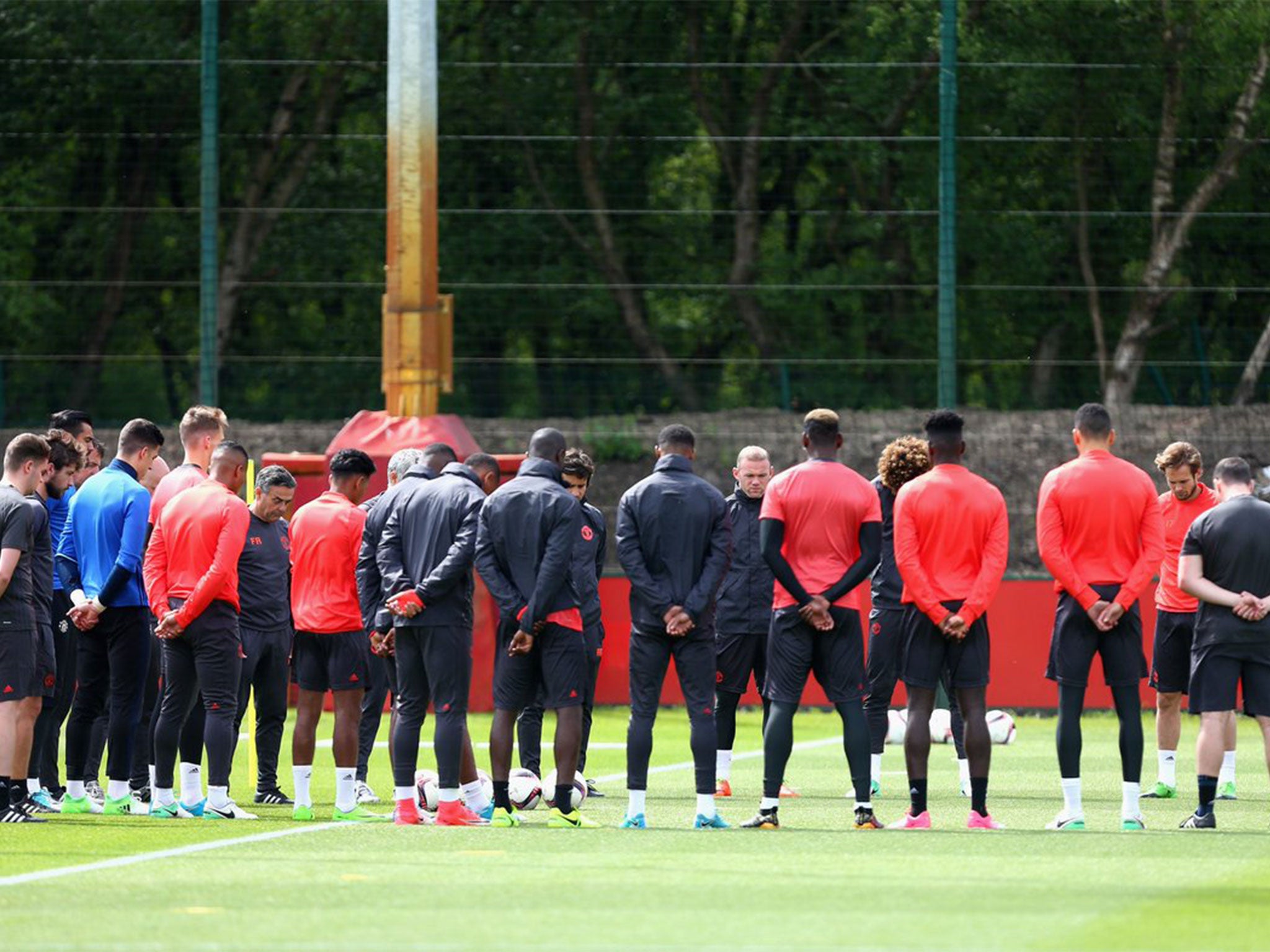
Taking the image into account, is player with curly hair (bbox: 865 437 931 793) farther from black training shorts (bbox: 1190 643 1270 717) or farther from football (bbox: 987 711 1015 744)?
football (bbox: 987 711 1015 744)

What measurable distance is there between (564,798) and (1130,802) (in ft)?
9.95

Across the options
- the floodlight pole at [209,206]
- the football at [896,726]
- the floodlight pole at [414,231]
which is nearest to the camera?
the football at [896,726]

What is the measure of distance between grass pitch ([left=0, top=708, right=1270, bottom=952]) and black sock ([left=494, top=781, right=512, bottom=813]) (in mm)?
199

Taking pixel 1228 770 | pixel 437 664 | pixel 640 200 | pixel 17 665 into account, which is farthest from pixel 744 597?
pixel 640 200

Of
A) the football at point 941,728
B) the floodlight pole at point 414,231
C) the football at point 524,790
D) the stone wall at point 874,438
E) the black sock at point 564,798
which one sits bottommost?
the football at point 941,728

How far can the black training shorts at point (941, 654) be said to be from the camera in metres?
12.4

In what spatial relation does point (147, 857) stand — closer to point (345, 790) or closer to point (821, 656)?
point (345, 790)

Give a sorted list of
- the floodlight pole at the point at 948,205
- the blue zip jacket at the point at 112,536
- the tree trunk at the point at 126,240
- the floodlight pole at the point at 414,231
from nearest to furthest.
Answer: the blue zip jacket at the point at 112,536 < the floodlight pole at the point at 414,231 < the floodlight pole at the point at 948,205 < the tree trunk at the point at 126,240

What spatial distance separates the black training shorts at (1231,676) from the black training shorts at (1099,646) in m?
0.59

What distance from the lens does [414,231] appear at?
892 inches

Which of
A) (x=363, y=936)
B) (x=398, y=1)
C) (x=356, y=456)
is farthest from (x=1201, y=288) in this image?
(x=363, y=936)

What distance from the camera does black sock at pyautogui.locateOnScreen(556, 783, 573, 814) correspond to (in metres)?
12.4

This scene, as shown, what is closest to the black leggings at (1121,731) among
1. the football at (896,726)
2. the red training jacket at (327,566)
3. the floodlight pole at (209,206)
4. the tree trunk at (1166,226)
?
the red training jacket at (327,566)

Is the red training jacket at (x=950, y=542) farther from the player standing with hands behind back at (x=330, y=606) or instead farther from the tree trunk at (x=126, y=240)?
the tree trunk at (x=126, y=240)
